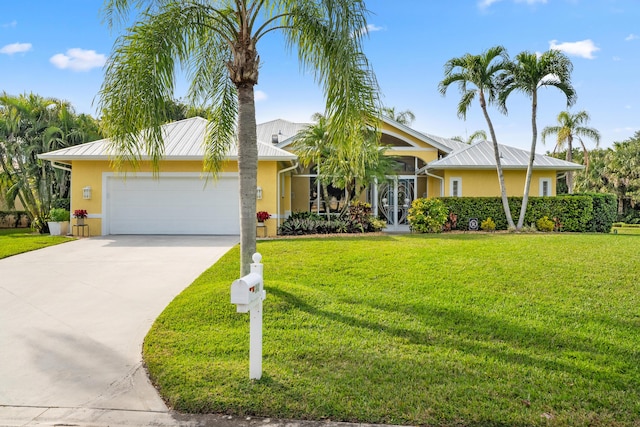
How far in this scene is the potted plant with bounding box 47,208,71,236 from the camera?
601 inches

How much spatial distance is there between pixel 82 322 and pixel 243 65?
4363mm

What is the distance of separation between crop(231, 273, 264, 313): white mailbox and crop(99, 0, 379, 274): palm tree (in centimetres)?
235

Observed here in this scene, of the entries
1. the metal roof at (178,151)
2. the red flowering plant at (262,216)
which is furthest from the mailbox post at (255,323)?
the red flowering plant at (262,216)

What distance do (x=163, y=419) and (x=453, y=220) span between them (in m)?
13.7

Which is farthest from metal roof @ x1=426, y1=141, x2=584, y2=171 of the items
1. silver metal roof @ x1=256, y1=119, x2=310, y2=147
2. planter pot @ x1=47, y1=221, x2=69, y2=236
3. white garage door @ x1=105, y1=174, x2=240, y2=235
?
planter pot @ x1=47, y1=221, x2=69, y2=236

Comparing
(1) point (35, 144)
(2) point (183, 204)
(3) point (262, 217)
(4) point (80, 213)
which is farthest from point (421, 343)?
(1) point (35, 144)

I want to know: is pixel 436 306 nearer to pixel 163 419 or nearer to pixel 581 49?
pixel 163 419

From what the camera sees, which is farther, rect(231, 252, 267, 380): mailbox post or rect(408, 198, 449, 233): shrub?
rect(408, 198, 449, 233): shrub

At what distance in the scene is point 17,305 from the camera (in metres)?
6.82

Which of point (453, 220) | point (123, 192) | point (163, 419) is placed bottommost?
point (163, 419)

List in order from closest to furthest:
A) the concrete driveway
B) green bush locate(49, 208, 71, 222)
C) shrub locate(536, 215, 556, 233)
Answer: the concrete driveway → green bush locate(49, 208, 71, 222) → shrub locate(536, 215, 556, 233)

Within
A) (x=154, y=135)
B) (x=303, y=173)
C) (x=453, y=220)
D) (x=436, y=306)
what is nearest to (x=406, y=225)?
(x=453, y=220)

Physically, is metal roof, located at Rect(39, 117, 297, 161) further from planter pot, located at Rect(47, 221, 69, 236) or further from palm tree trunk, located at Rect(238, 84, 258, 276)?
palm tree trunk, located at Rect(238, 84, 258, 276)

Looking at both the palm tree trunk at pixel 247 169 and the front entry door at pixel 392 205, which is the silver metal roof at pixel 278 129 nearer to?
the front entry door at pixel 392 205
